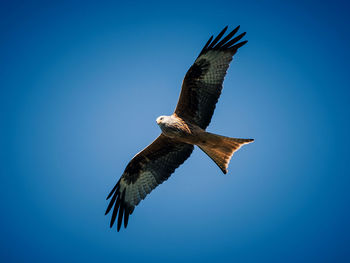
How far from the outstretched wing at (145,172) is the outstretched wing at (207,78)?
833 mm

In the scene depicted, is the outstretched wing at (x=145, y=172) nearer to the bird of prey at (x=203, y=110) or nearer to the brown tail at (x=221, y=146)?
the bird of prey at (x=203, y=110)

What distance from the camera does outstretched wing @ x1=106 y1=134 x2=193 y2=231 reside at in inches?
248

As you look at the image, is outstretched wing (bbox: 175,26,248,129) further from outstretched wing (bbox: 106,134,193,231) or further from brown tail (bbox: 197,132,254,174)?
outstretched wing (bbox: 106,134,193,231)

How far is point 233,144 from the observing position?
5523mm

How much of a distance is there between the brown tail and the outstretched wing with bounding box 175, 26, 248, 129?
1.44 ft

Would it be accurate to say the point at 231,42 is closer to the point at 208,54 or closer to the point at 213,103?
the point at 208,54

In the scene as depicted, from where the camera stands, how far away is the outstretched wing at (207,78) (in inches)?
223

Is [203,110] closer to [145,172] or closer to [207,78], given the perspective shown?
[207,78]

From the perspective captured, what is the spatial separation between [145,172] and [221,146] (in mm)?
1731

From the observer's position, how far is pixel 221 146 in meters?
5.64

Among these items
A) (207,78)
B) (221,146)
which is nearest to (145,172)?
(221,146)

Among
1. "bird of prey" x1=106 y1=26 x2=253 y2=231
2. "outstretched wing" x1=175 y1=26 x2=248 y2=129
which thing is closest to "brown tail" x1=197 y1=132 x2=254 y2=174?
"bird of prey" x1=106 y1=26 x2=253 y2=231
